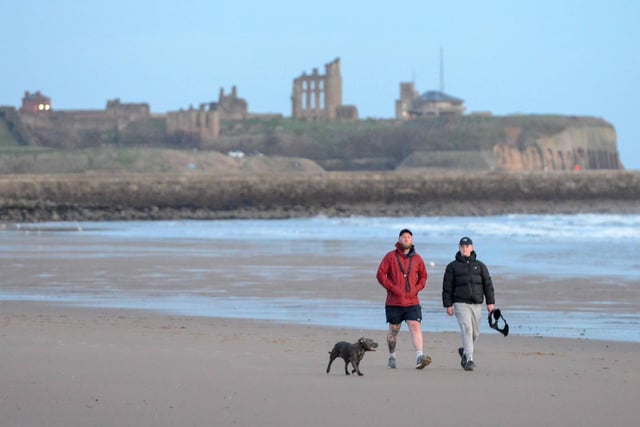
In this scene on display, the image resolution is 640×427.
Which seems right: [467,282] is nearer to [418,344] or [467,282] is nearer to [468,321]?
[468,321]

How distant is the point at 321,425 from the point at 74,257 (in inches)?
617

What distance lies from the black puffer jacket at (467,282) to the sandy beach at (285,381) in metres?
0.50

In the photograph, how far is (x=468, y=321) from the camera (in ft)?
29.9

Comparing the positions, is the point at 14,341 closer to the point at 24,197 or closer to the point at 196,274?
the point at 196,274

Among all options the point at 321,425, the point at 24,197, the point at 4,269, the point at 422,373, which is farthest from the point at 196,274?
the point at 24,197

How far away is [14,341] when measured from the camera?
9.94 m

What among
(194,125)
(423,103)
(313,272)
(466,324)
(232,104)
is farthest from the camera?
(423,103)

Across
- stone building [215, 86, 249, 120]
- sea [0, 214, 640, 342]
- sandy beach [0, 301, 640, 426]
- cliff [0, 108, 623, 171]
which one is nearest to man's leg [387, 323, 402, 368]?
sandy beach [0, 301, 640, 426]

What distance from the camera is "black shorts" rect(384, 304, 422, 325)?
30.2 ft

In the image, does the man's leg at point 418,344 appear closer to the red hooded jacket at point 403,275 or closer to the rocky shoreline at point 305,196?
the red hooded jacket at point 403,275

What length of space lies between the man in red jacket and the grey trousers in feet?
0.93

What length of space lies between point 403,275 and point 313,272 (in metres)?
9.82

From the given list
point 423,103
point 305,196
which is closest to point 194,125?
point 423,103

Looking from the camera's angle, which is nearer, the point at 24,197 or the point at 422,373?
the point at 422,373
